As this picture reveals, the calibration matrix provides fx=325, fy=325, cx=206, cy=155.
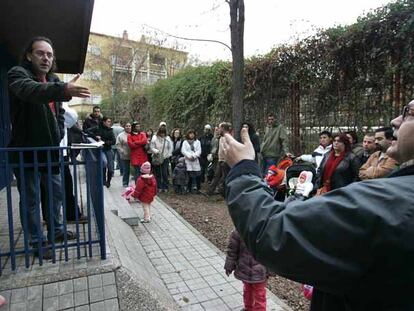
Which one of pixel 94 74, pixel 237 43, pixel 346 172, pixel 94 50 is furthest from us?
pixel 94 50

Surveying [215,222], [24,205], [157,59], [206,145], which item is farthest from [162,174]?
[157,59]

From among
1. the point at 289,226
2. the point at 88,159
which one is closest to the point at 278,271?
the point at 289,226

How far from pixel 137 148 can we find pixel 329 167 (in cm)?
571

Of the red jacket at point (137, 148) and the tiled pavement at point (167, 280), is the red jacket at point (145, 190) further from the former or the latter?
the red jacket at point (137, 148)

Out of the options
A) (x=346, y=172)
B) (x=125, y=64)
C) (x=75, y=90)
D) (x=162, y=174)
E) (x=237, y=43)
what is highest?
(x=125, y=64)

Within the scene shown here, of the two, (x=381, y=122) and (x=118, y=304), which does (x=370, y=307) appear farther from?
(x=381, y=122)

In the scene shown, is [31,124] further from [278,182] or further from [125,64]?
[125,64]

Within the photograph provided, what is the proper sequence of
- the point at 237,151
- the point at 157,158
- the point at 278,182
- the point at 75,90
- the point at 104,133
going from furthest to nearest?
the point at 157,158 < the point at 104,133 < the point at 278,182 < the point at 75,90 < the point at 237,151

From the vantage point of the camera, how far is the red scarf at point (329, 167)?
4.82 m

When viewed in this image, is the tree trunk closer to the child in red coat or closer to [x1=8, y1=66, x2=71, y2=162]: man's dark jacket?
the child in red coat

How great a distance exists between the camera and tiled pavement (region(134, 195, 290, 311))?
3582mm

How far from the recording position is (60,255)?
3070 mm

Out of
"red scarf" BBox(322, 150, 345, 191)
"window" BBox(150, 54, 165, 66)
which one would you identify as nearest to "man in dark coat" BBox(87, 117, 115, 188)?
"red scarf" BBox(322, 150, 345, 191)

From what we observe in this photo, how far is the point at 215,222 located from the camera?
667 cm
